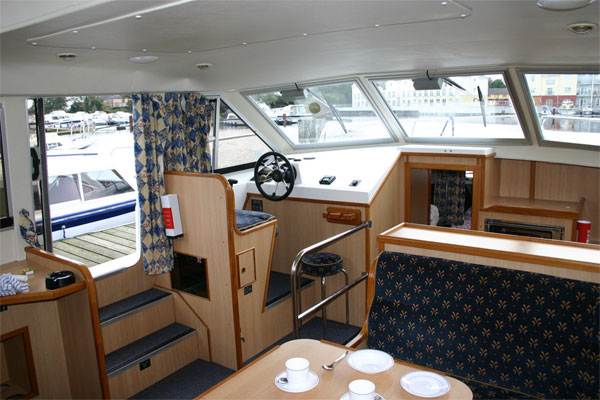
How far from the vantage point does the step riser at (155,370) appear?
337 centimetres

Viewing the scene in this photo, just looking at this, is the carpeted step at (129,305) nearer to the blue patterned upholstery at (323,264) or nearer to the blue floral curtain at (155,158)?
the blue floral curtain at (155,158)

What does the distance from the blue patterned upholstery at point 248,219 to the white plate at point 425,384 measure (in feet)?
7.17

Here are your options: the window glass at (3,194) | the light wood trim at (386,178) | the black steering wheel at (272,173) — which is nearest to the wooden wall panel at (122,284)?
the window glass at (3,194)

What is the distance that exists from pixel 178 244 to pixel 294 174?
4.28 ft

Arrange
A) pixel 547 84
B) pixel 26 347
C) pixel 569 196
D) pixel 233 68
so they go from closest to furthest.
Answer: pixel 26 347, pixel 233 68, pixel 547 84, pixel 569 196

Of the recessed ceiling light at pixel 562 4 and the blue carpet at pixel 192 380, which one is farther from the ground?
the recessed ceiling light at pixel 562 4

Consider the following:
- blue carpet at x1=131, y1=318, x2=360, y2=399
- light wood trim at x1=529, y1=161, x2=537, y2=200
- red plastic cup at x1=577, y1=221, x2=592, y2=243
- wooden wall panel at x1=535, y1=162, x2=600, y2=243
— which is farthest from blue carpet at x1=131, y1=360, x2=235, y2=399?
wooden wall panel at x1=535, y1=162, x2=600, y2=243

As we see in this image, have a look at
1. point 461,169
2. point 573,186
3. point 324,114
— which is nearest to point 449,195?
point 461,169

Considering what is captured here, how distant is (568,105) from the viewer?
14.4ft

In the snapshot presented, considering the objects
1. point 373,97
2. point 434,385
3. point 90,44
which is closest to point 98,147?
point 90,44

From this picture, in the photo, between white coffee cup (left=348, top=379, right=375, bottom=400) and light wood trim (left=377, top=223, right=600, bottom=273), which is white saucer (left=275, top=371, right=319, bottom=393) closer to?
white coffee cup (left=348, top=379, right=375, bottom=400)

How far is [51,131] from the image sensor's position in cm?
370

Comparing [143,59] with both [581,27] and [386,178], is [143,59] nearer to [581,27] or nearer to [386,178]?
[581,27]

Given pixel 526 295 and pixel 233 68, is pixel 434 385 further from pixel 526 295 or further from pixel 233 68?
pixel 233 68
